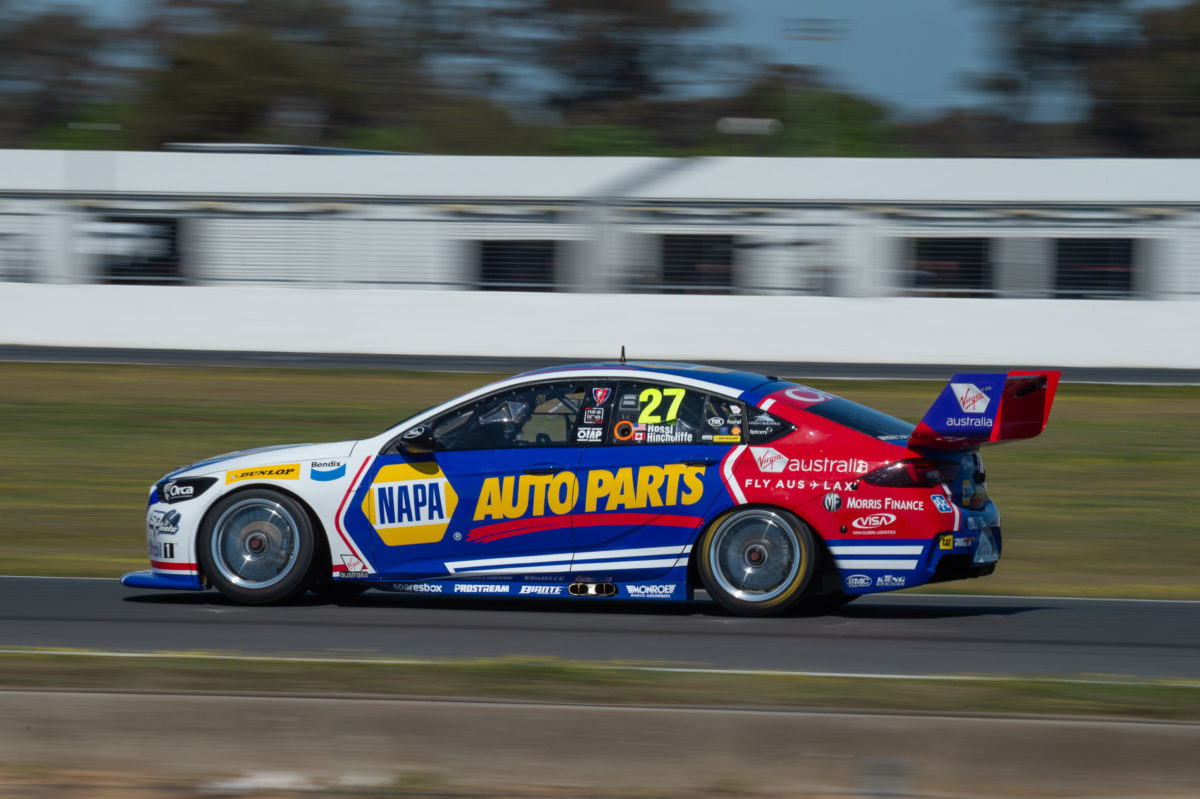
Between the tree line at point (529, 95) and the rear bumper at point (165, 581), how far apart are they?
25.8m

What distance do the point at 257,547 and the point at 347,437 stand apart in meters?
8.57

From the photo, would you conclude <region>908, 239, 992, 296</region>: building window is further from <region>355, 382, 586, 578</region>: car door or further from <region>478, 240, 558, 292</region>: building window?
<region>355, 382, 586, 578</region>: car door

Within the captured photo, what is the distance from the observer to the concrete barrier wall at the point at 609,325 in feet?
84.8

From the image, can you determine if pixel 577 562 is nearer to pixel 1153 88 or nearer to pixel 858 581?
pixel 858 581

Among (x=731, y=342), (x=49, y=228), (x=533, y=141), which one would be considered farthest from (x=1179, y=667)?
(x=533, y=141)

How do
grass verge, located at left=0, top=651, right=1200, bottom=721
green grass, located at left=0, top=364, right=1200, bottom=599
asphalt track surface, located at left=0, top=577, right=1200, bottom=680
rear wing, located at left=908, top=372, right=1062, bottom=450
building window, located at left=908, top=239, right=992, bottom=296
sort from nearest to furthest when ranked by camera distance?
grass verge, located at left=0, top=651, right=1200, bottom=721 < asphalt track surface, located at left=0, top=577, right=1200, bottom=680 < rear wing, located at left=908, top=372, right=1062, bottom=450 < green grass, located at left=0, top=364, right=1200, bottom=599 < building window, located at left=908, top=239, right=992, bottom=296

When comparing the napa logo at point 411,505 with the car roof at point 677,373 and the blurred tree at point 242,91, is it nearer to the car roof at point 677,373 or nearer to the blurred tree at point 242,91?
the car roof at point 677,373

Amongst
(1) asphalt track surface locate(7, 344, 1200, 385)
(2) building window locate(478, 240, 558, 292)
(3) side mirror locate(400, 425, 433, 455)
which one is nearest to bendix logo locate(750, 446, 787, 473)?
(3) side mirror locate(400, 425, 433, 455)

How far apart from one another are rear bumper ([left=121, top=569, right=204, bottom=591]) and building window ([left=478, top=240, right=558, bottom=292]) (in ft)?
61.9

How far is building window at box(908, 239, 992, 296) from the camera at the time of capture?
26953mm

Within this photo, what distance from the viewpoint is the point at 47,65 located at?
54.7 m

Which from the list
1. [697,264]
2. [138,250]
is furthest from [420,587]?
[138,250]

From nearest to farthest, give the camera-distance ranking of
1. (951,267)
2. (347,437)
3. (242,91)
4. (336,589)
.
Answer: (336,589) < (347,437) < (951,267) < (242,91)

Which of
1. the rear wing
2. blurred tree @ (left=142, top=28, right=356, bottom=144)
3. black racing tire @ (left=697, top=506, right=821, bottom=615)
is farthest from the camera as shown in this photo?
blurred tree @ (left=142, top=28, right=356, bottom=144)
